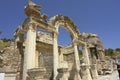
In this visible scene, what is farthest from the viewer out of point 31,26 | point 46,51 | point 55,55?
point 46,51

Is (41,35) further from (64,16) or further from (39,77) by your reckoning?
(39,77)

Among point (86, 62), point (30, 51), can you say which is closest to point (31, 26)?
point (30, 51)

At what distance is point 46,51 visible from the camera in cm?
1892

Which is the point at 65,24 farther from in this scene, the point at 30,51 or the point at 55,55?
the point at 30,51

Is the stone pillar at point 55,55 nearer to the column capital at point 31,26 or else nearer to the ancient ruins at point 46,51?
the ancient ruins at point 46,51

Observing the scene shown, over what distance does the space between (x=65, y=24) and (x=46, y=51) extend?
410 centimetres

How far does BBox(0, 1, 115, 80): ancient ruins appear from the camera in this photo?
1137 cm

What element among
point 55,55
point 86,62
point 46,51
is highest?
point 46,51

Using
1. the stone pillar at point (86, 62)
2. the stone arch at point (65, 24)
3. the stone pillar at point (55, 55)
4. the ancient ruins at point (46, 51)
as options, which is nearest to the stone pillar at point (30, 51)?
the ancient ruins at point (46, 51)

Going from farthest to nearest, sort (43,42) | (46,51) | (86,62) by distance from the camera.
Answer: (46,51) < (43,42) < (86,62)

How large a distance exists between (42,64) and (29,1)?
8.64 metres

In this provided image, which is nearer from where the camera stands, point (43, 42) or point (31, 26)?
point (31, 26)

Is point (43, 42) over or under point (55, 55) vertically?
over

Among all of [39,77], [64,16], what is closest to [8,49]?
[64,16]
